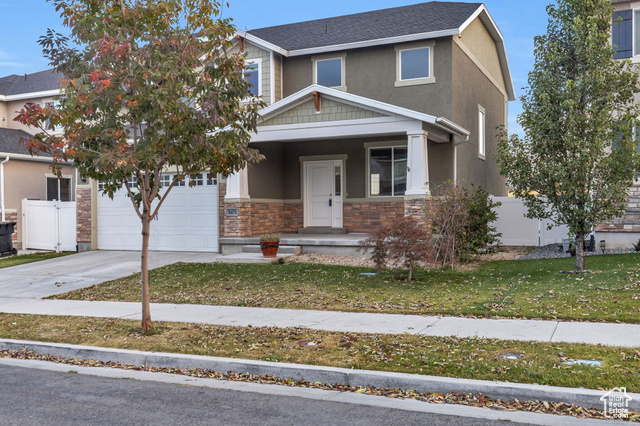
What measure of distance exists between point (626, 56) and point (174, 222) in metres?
13.7

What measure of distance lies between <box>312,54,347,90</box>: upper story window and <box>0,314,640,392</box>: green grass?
38.7 feet

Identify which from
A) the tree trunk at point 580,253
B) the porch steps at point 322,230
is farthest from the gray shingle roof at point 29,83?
the tree trunk at point 580,253

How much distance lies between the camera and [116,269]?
50.9ft

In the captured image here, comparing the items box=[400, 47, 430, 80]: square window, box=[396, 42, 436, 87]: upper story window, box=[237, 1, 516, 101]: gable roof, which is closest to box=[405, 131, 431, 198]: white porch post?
box=[396, 42, 436, 87]: upper story window

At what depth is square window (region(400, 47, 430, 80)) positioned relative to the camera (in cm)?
1781

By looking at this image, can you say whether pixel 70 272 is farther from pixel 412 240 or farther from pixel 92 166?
pixel 412 240

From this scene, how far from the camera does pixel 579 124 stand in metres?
12.0

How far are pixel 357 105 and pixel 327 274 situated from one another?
4858mm

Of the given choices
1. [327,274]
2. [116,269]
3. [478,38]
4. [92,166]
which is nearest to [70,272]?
[116,269]

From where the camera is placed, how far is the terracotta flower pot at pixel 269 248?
15344 mm

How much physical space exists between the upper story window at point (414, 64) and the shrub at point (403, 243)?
7.09 m

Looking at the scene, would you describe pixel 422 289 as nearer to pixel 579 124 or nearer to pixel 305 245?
pixel 579 124

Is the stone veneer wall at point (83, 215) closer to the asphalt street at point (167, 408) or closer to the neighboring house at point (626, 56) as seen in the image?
the asphalt street at point (167, 408)

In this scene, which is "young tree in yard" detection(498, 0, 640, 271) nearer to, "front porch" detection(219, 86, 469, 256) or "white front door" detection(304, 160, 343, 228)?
"front porch" detection(219, 86, 469, 256)
